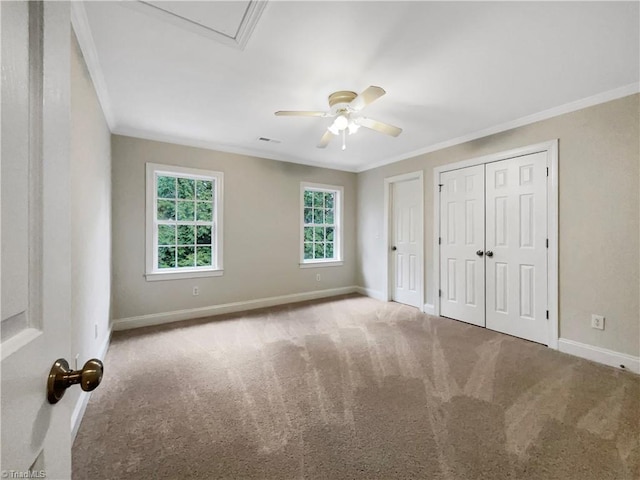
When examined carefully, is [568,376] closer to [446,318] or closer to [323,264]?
[446,318]

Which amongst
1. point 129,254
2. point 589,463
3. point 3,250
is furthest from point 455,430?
point 129,254

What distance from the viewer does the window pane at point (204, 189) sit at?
13.5ft

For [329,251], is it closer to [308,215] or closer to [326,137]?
[308,215]

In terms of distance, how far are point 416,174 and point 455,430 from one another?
3521mm

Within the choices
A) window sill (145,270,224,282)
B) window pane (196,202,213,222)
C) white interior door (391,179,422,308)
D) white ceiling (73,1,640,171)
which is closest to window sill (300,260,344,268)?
white interior door (391,179,422,308)

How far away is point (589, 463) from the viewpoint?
1.51 m

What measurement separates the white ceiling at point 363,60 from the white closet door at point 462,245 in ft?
2.58

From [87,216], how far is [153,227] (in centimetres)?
166

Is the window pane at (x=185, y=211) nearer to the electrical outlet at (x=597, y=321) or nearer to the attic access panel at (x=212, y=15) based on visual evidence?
the attic access panel at (x=212, y=15)

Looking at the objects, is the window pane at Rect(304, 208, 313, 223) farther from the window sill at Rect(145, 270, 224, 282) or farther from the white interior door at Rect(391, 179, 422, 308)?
the window sill at Rect(145, 270, 224, 282)

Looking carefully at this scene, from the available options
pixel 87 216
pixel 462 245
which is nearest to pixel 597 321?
pixel 462 245

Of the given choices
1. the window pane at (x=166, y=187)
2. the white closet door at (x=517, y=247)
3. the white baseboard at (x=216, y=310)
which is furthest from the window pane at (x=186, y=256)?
the white closet door at (x=517, y=247)

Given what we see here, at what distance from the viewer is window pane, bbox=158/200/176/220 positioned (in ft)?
12.6

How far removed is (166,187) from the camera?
3906mm
